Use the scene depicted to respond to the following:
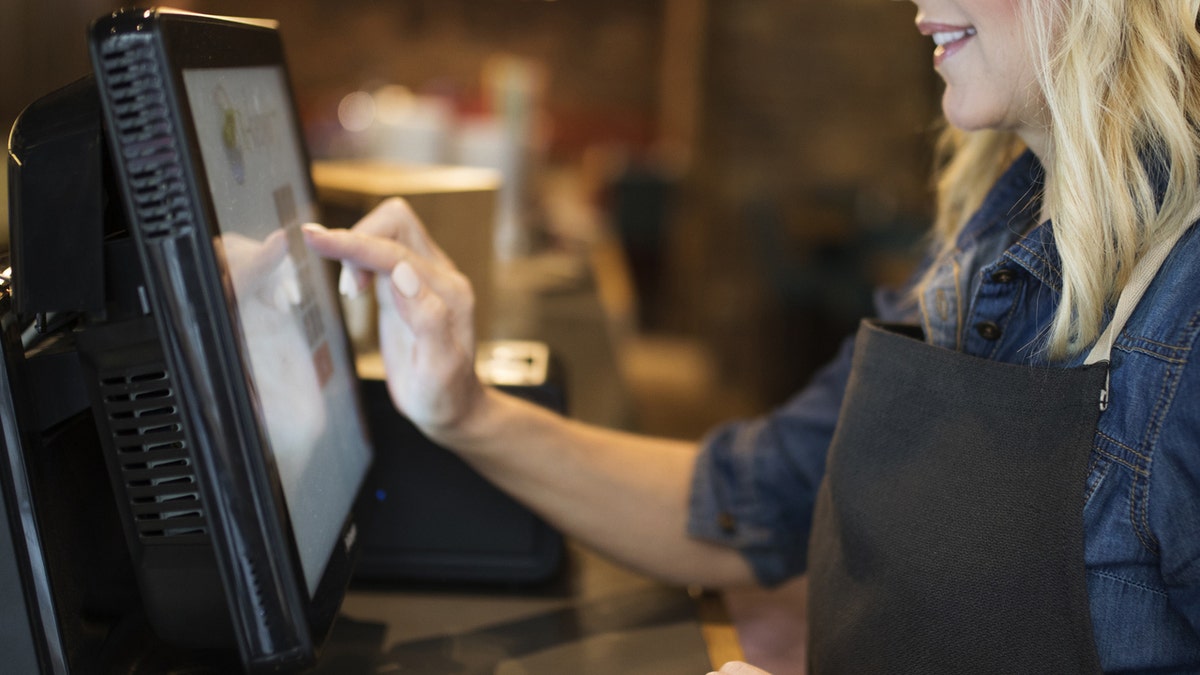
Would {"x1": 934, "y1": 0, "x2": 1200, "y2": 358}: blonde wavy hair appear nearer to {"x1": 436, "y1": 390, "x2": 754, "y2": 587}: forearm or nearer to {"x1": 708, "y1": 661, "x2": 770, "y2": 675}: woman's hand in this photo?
{"x1": 708, "y1": 661, "x2": 770, "y2": 675}: woman's hand

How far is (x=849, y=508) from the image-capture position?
835mm

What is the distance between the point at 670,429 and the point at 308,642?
3.83 meters

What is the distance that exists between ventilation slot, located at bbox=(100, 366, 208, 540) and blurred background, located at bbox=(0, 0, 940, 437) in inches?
65.6

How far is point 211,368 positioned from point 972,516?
1.73ft

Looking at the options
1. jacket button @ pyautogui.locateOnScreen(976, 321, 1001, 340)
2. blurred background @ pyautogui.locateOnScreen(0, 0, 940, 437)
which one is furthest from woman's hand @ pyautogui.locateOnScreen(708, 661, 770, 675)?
blurred background @ pyautogui.locateOnScreen(0, 0, 940, 437)

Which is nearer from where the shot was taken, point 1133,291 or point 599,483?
point 1133,291

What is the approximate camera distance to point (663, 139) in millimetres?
7203

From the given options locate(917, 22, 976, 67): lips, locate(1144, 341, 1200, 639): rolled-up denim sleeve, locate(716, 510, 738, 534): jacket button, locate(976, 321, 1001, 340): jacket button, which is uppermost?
locate(917, 22, 976, 67): lips

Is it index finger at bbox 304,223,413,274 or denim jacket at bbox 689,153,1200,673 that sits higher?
index finger at bbox 304,223,413,274

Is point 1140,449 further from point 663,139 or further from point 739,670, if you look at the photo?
point 663,139

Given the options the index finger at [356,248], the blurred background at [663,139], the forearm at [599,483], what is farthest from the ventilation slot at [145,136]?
the blurred background at [663,139]

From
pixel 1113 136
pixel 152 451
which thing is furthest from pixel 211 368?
pixel 1113 136

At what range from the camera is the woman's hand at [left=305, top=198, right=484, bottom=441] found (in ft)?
2.95

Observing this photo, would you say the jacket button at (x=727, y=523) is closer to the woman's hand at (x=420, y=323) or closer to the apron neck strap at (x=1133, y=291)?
the woman's hand at (x=420, y=323)
